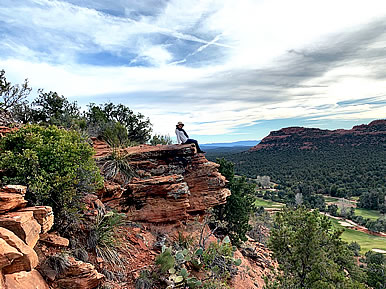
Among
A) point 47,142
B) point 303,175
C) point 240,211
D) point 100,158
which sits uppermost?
point 47,142

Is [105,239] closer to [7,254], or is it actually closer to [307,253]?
[7,254]

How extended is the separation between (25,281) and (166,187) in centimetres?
566

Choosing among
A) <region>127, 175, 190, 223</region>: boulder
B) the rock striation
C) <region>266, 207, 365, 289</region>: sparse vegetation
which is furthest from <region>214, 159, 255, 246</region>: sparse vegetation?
the rock striation

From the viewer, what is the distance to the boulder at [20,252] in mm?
3414

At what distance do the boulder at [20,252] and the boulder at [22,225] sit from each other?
19 cm

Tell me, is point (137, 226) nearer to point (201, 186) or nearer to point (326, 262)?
point (201, 186)

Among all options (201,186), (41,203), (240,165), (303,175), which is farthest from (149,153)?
(240,165)

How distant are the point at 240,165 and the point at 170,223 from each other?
70.0 meters

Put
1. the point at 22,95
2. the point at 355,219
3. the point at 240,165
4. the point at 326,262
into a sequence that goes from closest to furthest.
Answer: the point at 326,262
the point at 22,95
the point at 355,219
the point at 240,165

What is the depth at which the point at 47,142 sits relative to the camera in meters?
5.96

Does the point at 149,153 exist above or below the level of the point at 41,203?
above

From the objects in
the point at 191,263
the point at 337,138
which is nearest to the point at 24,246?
the point at 191,263

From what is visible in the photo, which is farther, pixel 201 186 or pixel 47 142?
pixel 201 186

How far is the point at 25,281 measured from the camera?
372 centimetres
